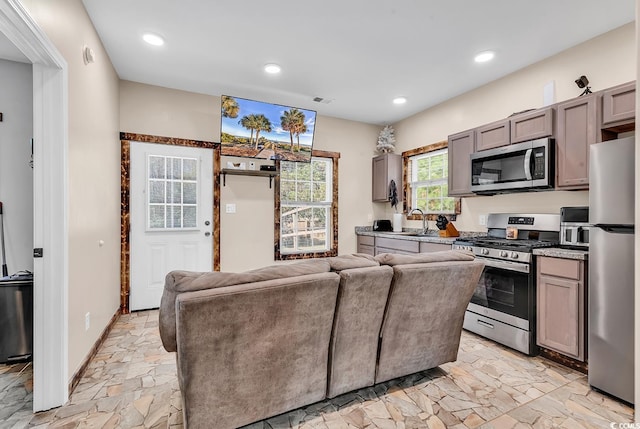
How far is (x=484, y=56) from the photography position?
9.78ft

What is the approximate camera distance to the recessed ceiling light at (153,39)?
2680 mm

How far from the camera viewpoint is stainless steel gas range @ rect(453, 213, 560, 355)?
2.54 m

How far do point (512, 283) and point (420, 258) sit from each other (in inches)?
51.0

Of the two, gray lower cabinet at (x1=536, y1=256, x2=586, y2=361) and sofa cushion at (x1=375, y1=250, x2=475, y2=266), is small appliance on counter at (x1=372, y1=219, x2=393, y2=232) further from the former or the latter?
sofa cushion at (x1=375, y1=250, x2=475, y2=266)

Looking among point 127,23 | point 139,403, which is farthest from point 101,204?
point 139,403

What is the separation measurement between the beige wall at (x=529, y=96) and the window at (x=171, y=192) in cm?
325

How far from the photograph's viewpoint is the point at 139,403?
1903mm

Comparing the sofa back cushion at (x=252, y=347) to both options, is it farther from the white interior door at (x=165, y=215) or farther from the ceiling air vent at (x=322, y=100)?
the ceiling air vent at (x=322, y=100)

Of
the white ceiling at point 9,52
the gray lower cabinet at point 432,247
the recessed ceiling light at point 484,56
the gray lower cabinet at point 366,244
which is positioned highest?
the recessed ceiling light at point 484,56

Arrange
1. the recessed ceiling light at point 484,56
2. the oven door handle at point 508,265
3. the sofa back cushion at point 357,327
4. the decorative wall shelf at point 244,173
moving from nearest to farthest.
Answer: the sofa back cushion at point 357,327
the oven door handle at point 508,265
the recessed ceiling light at point 484,56
the decorative wall shelf at point 244,173

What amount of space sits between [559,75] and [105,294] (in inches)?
187

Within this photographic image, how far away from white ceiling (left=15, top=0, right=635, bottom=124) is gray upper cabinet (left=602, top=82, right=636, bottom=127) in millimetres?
623

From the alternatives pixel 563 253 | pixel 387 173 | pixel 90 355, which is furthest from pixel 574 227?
pixel 90 355

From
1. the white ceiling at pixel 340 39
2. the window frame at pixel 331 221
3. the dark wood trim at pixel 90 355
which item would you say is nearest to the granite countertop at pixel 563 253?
the white ceiling at pixel 340 39
